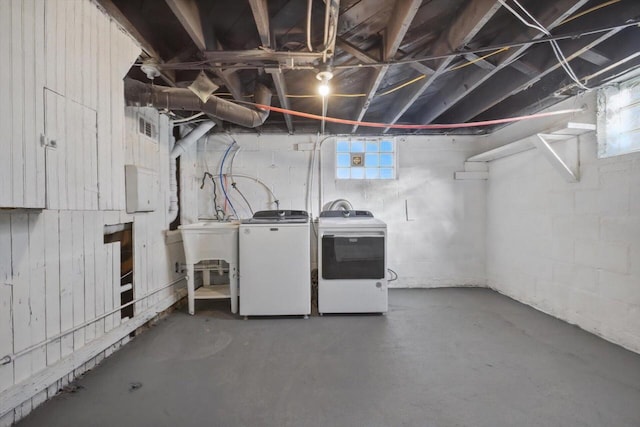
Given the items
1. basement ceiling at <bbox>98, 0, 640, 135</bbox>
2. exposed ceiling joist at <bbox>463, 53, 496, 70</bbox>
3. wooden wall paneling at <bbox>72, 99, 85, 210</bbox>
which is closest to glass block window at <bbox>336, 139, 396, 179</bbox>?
basement ceiling at <bbox>98, 0, 640, 135</bbox>

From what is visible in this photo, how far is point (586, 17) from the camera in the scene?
5.40 ft

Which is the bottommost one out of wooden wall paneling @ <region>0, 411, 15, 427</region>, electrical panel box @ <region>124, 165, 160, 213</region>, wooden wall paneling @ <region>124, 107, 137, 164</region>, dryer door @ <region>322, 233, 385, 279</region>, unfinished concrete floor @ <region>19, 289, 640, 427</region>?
unfinished concrete floor @ <region>19, 289, 640, 427</region>

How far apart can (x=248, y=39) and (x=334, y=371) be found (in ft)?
7.67

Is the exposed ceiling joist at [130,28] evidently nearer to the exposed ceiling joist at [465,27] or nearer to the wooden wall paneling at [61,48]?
the wooden wall paneling at [61,48]

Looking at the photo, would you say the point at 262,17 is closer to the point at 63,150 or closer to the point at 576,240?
the point at 63,150

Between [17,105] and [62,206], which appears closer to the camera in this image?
[17,105]

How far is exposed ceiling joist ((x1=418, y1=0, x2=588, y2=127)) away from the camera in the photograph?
4.66 feet

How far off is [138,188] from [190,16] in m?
1.30

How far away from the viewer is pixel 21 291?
1.33 meters

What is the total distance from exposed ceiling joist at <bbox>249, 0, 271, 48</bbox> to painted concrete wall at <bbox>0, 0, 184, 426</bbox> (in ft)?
2.93

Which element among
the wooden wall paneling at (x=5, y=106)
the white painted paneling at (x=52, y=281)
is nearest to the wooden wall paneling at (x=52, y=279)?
the white painted paneling at (x=52, y=281)

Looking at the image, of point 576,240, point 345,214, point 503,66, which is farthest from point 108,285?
point 576,240

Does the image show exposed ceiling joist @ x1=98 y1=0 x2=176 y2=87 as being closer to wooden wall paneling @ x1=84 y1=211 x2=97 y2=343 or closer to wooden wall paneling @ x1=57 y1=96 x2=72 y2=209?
wooden wall paneling @ x1=57 y1=96 x2=72 y2=209

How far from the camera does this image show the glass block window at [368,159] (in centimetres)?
355
